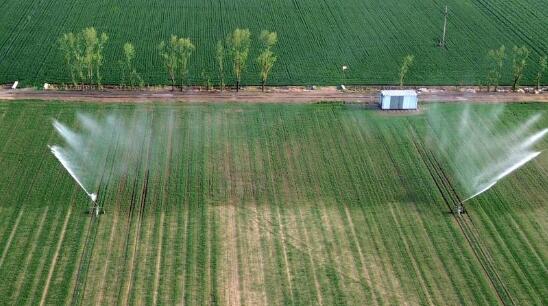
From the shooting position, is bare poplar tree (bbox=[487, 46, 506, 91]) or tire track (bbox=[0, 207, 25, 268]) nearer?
tire track (bbox=[0, 207, 25, 268])

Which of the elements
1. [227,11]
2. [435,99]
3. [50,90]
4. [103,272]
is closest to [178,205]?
[103,272]

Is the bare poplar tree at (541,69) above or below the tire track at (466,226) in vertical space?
above

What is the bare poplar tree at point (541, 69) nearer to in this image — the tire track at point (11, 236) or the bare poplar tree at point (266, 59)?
the bare poplar tree at point (266, 59)

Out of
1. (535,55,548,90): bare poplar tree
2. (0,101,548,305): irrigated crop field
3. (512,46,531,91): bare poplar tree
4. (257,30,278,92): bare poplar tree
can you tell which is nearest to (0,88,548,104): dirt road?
(0,101,548,305): irrigated crop field

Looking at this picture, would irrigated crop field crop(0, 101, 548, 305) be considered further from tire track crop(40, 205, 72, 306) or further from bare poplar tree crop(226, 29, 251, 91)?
bare poplar tree crop(226, 29, 251, 91)

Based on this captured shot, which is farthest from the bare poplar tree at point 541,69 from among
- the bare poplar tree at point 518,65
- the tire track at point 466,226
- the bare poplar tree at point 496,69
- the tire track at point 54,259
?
the tire track at point 54,259

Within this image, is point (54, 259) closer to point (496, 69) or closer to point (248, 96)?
point (248, 96)
